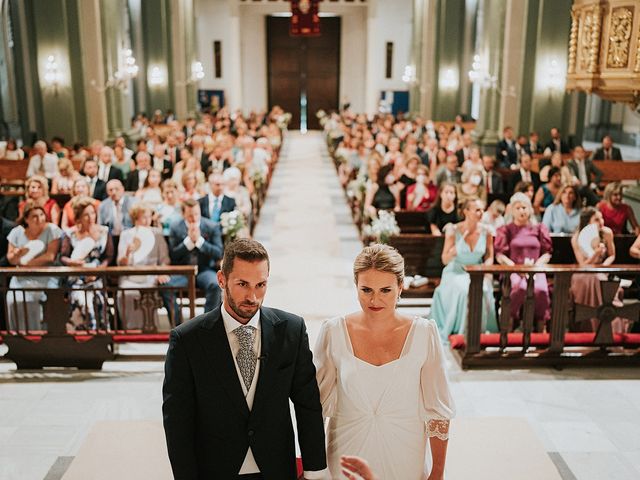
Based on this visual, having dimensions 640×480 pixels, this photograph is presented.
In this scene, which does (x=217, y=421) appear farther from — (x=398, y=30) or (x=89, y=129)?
(x=398, y=30)

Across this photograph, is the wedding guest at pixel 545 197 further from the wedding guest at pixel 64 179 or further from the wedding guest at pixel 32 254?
the wedding guest at pixel 64 179

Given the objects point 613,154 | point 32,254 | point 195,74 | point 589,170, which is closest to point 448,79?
point 195,74

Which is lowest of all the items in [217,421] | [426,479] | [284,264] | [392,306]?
[284,264]

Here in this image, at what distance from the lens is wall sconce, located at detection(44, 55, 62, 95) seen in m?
14.9

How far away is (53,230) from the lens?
689 cm

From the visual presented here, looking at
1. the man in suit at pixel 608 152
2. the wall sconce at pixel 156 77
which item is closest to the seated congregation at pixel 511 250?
the man in suit at pixel 608 152

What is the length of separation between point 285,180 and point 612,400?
1406 centimetres

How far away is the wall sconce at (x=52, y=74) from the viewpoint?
14883 mm

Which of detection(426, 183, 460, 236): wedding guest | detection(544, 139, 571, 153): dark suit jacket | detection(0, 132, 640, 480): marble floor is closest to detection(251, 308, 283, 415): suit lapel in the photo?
detection(0, 132, 640, 480): marble floor

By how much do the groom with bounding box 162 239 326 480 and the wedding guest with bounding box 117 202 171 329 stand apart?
4.31 metres

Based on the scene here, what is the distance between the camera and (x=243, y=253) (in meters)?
2.72

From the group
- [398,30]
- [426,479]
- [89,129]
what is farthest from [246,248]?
[398,30]

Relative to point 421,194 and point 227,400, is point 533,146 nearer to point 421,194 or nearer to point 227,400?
point 421,194

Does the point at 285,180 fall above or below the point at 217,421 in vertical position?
below
